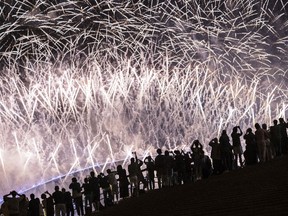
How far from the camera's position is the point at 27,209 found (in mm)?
13984

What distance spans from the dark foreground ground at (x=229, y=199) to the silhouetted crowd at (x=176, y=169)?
2095mm

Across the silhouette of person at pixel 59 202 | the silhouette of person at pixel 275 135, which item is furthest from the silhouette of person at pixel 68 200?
the silhouette of person at pixel 275 135

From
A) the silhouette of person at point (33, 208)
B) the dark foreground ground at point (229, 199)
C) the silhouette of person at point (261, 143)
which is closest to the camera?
the dark foreground ground at point (229, 199)

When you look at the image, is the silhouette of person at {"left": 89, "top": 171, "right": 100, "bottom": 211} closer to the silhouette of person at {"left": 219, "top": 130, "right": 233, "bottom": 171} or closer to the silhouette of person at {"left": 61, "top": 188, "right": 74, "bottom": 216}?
the silhouette of person at {"left": 61, "top": 188, "right": 74, "bottom": 216}

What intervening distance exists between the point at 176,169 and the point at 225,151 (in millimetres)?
1444

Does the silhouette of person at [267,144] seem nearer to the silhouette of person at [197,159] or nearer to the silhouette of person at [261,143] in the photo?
the silhouette of person at [261,143]

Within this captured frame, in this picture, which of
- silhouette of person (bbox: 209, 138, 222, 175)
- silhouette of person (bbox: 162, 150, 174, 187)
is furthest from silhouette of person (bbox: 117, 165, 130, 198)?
silhouette of person (bbox: 209, 138, 222, 175)

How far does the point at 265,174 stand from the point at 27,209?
19.9 feet

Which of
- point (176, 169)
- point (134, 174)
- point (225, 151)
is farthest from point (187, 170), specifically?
point (134, 174)

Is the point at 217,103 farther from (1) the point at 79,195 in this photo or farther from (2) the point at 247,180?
(2) the point at 247,180

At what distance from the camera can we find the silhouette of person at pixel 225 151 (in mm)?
14469

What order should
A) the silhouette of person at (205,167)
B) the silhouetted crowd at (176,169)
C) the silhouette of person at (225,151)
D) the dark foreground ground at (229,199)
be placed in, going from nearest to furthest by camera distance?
the dark foreground ground at (229,199)
the silhouetted crowd at (176,169)
the silhouette of person at (225,151)
the silhouette of person at (205,167)

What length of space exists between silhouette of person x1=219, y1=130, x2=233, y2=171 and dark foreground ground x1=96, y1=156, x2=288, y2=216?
211 cm

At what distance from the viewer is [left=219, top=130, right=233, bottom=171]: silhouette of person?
14.5 metres
